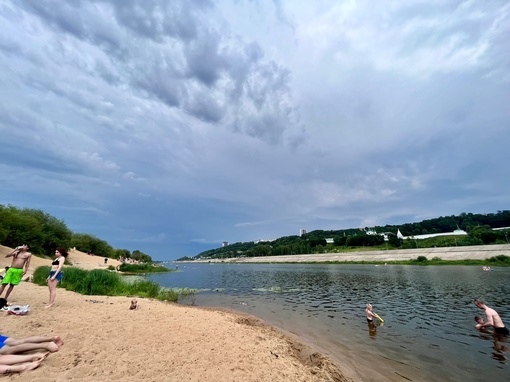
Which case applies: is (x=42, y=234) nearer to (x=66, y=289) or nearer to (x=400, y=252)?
(x=66, y=289)

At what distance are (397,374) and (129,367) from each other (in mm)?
9876

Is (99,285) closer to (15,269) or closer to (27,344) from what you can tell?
(15,269)

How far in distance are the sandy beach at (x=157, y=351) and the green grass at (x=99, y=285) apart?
1052cm

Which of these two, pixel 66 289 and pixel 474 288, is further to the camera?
pixel 474 288

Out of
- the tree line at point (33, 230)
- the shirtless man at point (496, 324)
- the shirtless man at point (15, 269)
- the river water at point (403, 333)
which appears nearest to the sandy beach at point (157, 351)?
the shirtless man at point (15, 269)

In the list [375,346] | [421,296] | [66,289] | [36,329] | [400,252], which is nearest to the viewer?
[36,329]

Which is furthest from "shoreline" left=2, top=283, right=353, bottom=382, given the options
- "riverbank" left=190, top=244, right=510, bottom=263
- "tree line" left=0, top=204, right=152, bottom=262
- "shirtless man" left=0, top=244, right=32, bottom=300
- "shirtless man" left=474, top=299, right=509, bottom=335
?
"riverbank" left=190, top=244, right=510, bottom=263

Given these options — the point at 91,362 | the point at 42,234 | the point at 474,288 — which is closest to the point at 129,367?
the point at 91,362

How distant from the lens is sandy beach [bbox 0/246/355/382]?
7176 mm

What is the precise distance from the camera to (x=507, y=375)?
404 inches

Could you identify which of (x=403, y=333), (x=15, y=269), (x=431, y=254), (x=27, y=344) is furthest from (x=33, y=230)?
(x=431, y=254)

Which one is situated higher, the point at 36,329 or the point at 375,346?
the point at 36,329

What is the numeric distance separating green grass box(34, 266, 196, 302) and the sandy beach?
1052 centimetres

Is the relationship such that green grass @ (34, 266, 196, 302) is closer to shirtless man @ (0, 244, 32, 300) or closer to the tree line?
shirtless man @ (0, 244, 32, 300)
